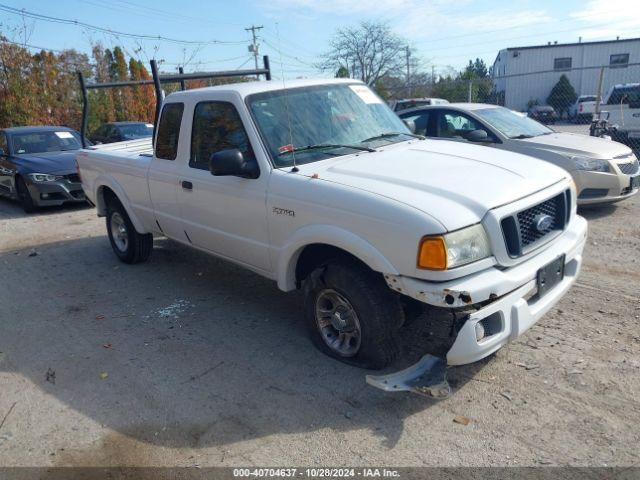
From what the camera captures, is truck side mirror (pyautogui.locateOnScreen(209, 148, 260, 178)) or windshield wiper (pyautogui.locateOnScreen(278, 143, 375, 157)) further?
windshield wiper (pyautogui.locateOnScreen(278, 143, 375, 157))

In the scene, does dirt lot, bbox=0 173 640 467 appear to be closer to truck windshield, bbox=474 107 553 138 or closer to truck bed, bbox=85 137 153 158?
truck bed, bbox=85 137 153 158

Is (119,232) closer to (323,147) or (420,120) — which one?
(323,147)

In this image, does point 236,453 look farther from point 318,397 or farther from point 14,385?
point 14,385

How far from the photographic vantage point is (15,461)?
312 cm

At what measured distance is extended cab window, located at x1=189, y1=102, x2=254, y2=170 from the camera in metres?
4.27

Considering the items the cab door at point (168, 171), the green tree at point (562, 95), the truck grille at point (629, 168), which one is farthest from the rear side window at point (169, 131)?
the green tree at point (562, 95)

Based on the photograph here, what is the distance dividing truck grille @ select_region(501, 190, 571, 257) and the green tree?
110ft

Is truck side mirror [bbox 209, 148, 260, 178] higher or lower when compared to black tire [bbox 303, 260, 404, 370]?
higher

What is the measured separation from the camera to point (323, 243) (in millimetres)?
3592

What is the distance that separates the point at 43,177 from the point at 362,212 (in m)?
8.63

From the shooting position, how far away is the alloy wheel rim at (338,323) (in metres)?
3.68

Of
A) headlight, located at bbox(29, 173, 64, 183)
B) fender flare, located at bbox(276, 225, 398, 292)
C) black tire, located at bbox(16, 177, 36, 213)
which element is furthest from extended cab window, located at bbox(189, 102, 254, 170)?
black tire, located at bbox(16, 177, 36, 213)

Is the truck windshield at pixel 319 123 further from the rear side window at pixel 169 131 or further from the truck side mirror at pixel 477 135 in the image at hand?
the truck side mirror at pixel 477 135

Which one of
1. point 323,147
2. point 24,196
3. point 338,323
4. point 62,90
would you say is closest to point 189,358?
point 338,323
